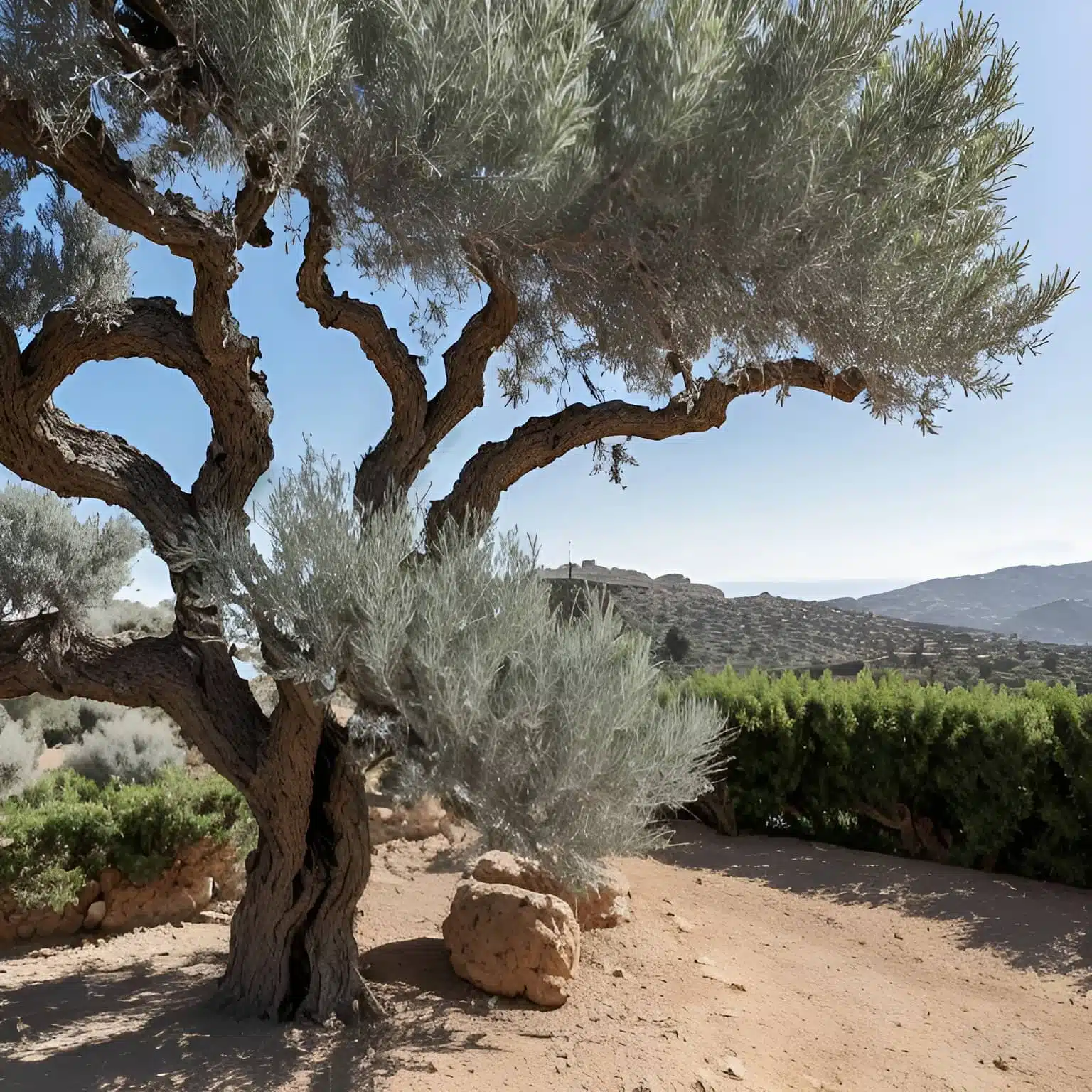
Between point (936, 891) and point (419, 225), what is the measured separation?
6.46 meters

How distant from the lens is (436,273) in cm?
445

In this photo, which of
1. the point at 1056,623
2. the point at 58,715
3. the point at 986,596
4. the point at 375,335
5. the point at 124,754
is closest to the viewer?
the point at 375,335

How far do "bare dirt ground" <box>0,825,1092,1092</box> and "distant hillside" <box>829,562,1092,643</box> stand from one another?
35.6 feet

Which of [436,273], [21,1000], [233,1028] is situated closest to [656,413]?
[436,273]

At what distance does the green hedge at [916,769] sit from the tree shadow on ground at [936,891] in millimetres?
252

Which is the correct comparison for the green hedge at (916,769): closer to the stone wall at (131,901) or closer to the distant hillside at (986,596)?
the stone wall at (131,901)

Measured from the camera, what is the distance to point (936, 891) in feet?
23.0

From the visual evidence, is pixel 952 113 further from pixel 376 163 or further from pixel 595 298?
pixel 376 163

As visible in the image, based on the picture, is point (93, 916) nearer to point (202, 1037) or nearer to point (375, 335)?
point (202, 1037)

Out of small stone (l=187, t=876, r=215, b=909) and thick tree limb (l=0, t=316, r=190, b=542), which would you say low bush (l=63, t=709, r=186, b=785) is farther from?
thick tree limb (l=0, t=316, r=190, b=542)

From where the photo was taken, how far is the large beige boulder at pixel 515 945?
181 inches

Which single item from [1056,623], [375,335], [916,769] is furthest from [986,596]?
[375,335]

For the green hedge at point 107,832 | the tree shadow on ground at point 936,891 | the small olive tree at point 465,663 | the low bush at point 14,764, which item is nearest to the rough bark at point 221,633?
the small olive tree at point 465,663

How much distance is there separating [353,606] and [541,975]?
249 cm
